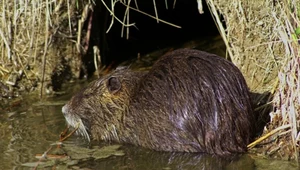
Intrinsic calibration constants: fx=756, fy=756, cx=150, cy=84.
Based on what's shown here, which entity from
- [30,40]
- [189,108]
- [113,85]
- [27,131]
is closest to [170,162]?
[189,108]

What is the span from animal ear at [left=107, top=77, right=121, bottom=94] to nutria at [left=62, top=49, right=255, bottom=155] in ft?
0.38

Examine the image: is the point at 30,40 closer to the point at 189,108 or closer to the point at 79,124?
the point at 79,124

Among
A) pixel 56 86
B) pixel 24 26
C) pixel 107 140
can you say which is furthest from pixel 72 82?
pixel 107 140

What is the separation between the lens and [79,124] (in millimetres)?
5504

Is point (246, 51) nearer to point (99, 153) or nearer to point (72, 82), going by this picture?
point (99, 153)

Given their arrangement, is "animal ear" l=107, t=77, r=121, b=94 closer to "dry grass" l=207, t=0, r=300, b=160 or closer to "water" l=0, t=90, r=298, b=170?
"water" l=0, t=90, r=298, b=170

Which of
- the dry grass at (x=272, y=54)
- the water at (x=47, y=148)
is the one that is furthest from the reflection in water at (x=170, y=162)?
the dry grass at (x=272, y=54)

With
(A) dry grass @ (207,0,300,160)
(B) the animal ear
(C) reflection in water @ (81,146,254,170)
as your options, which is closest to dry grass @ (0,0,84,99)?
(B) the animal ear

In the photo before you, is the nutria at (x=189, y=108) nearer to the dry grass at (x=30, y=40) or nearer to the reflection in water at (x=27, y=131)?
the reflection in water at (x=27, y=131)

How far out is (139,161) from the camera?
16.1 feet

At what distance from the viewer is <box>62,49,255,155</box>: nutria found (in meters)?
4.77

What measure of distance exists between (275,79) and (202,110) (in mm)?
856

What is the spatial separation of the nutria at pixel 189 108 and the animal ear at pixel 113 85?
4.6 inches

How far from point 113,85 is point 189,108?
809 millimetres
